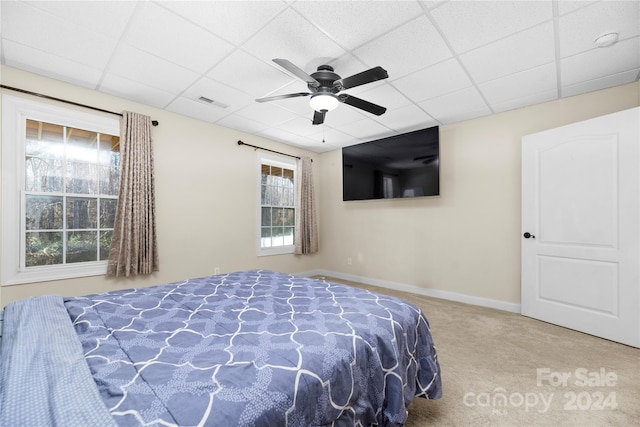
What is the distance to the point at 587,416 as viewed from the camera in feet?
5.24

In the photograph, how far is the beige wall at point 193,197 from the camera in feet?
9.61

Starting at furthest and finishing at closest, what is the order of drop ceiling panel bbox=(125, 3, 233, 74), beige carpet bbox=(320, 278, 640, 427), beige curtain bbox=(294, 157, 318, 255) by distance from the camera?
beige curtain bbox=(294, 157, 318, 255)
drop ceiling panel bbox=(125, 3, 233, 74)
beige carpet bbox=(320, 278, 640, 427)

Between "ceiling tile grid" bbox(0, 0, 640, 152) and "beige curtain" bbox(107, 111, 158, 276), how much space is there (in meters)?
0.40

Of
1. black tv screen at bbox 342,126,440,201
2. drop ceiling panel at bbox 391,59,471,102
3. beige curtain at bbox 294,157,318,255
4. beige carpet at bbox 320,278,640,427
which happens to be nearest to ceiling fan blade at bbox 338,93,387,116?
drop ceiling panel at bbox 391,59,471,102

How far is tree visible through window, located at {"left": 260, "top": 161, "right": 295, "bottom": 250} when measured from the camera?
4656mm

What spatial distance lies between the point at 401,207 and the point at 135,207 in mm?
3687

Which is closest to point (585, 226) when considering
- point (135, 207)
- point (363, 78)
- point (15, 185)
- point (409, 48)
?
point (409, 48)

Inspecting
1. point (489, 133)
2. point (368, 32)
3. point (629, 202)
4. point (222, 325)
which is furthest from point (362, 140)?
point (222, 325)

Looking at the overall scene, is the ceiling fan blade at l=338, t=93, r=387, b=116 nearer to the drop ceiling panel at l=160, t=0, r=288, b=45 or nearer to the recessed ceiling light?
the drop ceiling panel at l=160, t=0, r=288, b=45

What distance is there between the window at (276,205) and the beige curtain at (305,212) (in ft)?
0.44

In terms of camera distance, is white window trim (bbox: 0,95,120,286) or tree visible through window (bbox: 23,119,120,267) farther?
tree visible through window (bbox: 23,119,120,267)

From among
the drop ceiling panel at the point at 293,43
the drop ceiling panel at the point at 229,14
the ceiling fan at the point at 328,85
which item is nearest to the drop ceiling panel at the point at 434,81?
the ceiling fan at the point at 328,85

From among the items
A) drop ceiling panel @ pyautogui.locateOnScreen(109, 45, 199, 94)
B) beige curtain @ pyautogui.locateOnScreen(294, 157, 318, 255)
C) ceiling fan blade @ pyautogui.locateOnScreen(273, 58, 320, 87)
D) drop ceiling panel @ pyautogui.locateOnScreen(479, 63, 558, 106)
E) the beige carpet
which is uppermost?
drop ceiling panel @ pyautogui.locateOnScreen(109, 45, 199, 94)

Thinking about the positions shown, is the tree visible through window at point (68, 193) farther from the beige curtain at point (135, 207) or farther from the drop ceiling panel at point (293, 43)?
the drop ceiling panel at point (293, 43)
